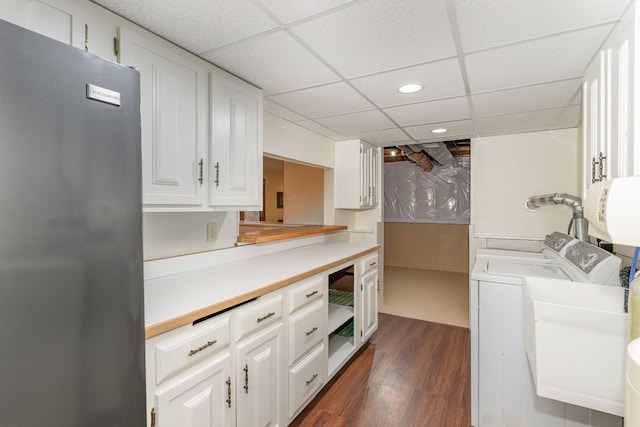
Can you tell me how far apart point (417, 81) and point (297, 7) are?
0.94 metres

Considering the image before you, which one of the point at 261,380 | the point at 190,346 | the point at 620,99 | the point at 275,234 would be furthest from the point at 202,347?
the point at 620,99

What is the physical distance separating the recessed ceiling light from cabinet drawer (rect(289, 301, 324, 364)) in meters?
1.47

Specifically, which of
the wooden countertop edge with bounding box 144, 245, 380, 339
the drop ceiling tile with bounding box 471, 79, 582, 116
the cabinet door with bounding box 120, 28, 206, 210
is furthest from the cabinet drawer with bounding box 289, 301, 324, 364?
the drop ceiling tile with bounding box 471, 79, 582, 116

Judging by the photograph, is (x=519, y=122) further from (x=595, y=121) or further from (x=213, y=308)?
(x=213, y=308)

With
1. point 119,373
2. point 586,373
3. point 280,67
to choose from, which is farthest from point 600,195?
point 119,373

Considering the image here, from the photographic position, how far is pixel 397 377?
2.39m

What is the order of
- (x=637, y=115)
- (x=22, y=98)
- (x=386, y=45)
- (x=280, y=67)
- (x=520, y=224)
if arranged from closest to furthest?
(x=22, y=98) < (x=637, y=115) < (x=386, y=45) < (x=280, y=67) < (x=520, y=224)

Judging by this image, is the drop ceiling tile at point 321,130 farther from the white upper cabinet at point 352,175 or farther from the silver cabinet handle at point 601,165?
the silver cabinet handle at point 601,165

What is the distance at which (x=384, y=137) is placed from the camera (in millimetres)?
3326

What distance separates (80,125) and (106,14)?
29.5 inches

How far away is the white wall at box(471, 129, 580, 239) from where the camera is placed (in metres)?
3.04

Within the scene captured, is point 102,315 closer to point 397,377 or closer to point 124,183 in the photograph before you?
point 124,183

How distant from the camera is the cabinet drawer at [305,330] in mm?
1773

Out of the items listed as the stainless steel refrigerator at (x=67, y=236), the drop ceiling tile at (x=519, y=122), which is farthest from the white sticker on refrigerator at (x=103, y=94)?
the drop ceiling tile at (x=519, y=122)
